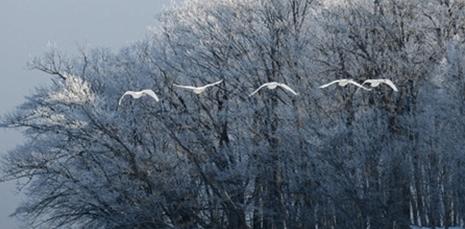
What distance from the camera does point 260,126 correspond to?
28.4m

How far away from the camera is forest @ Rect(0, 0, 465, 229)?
25.9 metres

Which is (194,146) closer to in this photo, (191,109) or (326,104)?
(191,109)

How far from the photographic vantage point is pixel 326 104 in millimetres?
28156

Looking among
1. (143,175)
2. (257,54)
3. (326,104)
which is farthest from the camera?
(257,54)

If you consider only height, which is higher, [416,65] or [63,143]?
[416,65]

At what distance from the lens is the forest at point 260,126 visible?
2594 cm

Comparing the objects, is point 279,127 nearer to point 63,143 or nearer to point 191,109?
point 191,109

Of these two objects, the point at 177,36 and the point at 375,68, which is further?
the point at 177,36

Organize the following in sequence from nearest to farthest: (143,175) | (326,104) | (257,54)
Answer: (143,175), (326,104), (257,54)

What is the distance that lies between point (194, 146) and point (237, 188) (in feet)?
7.39

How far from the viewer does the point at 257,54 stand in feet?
98.4

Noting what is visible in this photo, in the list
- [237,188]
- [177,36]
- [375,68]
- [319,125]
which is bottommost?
[237,188]

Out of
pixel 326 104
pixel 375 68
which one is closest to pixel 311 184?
pixel 326 104

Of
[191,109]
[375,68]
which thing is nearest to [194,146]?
[191,109]
